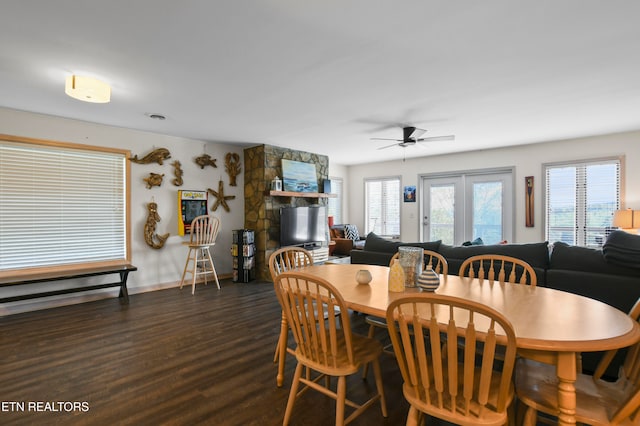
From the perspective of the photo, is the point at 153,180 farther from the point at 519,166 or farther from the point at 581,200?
the point at 581,200

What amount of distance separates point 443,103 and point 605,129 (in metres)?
3.16

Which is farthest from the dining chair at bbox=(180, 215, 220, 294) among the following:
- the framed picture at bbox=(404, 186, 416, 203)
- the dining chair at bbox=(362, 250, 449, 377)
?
the framed picture at bbox=(404, 186, 416, 203)

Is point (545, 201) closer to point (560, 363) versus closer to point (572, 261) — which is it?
point (572, 261)

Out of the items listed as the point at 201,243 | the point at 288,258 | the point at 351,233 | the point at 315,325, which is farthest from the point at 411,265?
the point at 351,233

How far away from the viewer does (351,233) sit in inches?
300

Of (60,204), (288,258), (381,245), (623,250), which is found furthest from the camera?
(60,204)

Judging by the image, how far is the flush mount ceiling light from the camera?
2713 mm

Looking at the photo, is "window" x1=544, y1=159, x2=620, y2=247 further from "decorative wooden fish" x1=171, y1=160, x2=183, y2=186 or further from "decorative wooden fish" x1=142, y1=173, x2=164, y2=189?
"decorative wooden fish" x1=142, y1=173, x2=164, y2=189

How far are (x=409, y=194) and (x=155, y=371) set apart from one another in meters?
6.30

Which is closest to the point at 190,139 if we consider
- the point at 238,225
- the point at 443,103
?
the point at 238,225

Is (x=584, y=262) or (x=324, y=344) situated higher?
(x=584, y=262)

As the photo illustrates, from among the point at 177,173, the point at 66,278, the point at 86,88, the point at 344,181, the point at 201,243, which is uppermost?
the point at 86,88

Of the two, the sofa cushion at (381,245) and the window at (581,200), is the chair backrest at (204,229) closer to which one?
the sofa cushion at (381,245)

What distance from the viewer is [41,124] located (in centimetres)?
391
